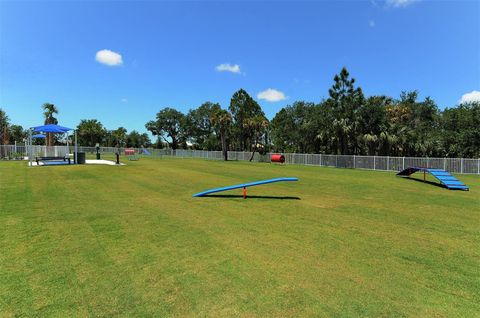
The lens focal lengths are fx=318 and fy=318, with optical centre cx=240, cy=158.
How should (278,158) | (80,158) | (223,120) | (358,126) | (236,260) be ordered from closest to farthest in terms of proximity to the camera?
(236,260) < (80,158) < (358,126) < (278,158) < (223,120)

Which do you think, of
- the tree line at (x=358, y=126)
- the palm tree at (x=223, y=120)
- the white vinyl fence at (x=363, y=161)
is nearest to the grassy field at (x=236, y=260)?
the white vinyl fence at (x=363, y=161)

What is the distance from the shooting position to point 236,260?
4312 millimetres

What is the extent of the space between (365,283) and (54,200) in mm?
8331

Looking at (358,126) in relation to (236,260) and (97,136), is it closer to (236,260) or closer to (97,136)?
(236,260)

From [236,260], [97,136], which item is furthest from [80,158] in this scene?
[97,136]

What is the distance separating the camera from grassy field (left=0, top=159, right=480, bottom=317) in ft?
10.2

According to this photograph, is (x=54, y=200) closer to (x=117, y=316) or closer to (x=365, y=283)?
(x=117, y=316)

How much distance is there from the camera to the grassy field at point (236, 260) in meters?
3.12

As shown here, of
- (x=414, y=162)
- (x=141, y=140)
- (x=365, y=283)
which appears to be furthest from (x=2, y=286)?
(x=141, y=140)

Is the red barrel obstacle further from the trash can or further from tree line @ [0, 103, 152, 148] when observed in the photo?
tree line @ [0, 103, 152, 148]

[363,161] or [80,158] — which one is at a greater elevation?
[80,158]

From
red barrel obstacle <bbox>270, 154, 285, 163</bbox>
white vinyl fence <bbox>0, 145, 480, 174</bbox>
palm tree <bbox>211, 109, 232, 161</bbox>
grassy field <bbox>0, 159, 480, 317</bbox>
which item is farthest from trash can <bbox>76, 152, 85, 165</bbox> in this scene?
→ palm tree <bbox>211, 109, 232, 161</bbox>

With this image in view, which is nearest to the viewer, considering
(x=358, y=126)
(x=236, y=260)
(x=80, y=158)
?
(x=236, y=260)

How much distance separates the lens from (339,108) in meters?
37.5
